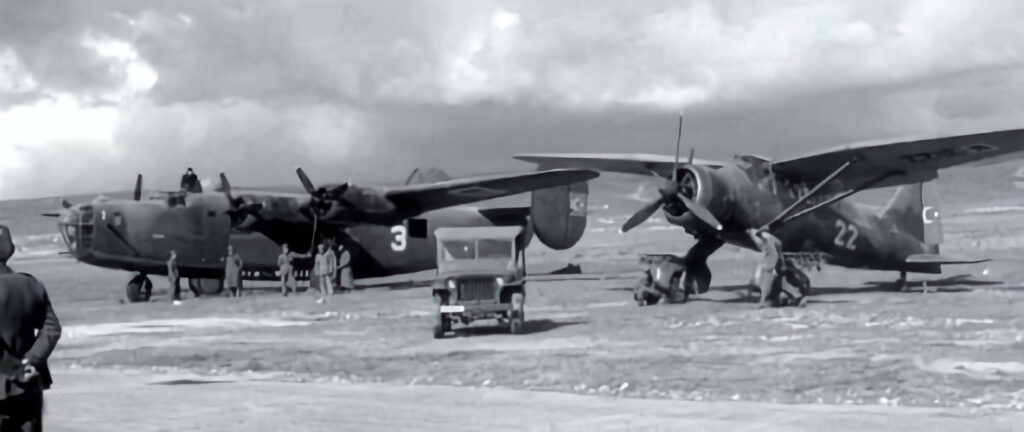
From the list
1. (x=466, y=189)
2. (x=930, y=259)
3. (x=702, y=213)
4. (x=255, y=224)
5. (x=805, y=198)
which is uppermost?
(x=466, y=189)

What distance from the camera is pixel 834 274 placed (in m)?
45.8

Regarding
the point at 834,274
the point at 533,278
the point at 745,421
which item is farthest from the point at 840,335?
the point at 834,274

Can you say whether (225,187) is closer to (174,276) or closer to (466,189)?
(174,276)

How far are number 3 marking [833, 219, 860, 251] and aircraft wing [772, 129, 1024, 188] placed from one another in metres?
1.46

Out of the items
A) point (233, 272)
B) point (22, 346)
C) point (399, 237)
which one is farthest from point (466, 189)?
point (22, 346)

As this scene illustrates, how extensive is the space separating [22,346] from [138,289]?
26457 millimetres

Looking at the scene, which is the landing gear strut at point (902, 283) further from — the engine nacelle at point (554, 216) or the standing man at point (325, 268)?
the standing man at point (325, 268)

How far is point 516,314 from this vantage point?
63.2 ft

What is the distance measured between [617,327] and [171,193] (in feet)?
56.1

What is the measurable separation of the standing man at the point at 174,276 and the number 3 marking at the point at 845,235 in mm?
17567

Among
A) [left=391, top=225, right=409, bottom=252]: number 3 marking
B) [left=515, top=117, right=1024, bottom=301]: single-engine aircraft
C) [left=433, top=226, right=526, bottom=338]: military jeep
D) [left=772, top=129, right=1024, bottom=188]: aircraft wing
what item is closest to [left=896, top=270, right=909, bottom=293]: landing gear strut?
[left=515, top=117, right=1024, bottom=301]: single-engine aircraft

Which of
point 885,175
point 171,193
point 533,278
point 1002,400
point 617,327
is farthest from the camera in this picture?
point 533,278

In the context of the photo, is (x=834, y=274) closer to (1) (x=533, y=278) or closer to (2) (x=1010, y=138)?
(1) (x=533, y=278)

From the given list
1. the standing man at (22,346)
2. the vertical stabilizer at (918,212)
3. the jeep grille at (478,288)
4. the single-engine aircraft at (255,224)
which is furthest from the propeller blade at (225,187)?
the standing man at (22,346)
